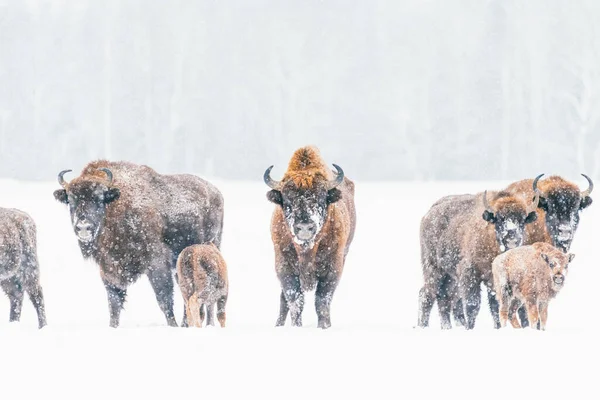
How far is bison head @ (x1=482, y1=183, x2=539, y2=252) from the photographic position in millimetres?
12055

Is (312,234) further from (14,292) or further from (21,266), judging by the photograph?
(14,292)

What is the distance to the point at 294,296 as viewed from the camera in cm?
1171

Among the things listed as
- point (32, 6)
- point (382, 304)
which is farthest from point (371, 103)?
point (382, 304)

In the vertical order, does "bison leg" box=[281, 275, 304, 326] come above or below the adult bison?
below

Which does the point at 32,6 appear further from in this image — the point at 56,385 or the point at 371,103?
the point at 56,385

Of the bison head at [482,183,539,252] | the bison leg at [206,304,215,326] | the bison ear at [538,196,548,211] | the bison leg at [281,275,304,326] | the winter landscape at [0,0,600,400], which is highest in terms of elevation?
the winter landscape at [0,0,600,400]

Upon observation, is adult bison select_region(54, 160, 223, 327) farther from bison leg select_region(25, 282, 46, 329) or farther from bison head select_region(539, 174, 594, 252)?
bison head select_region(539, 174, 594, 252)

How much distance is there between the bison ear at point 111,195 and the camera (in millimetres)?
12477

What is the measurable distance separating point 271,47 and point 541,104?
40.5ft

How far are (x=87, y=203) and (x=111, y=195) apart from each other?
0.40 metres

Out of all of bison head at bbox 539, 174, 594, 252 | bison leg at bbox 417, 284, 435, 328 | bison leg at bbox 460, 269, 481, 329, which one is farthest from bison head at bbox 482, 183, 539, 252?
bison leg at bbox 417, 284, 435, 328

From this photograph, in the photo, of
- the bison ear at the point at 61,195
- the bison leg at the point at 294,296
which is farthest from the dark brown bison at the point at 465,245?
the bison ear at the point at 61,195

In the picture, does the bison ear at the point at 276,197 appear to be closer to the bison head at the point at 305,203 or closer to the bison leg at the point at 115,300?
the bison head at the point at 305,203

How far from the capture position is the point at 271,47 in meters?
51.3
